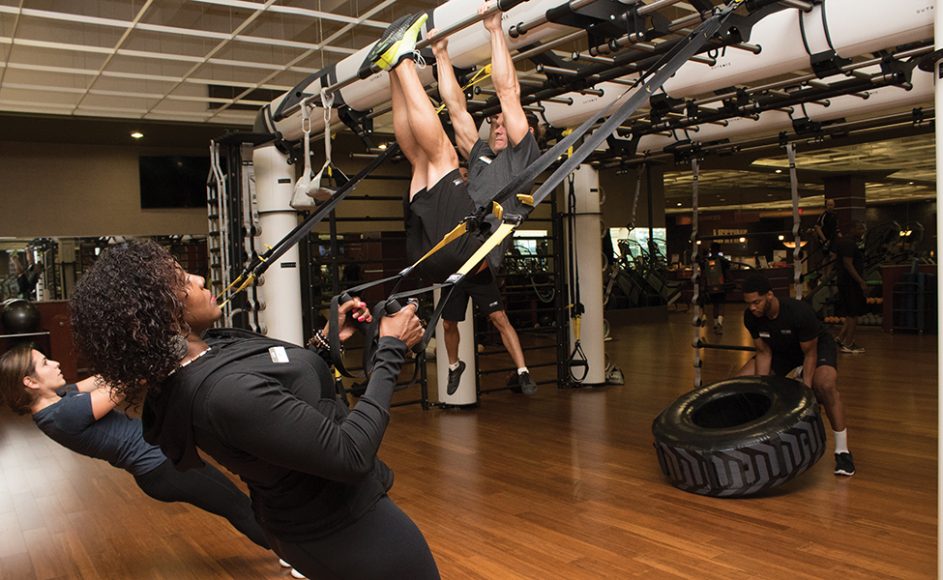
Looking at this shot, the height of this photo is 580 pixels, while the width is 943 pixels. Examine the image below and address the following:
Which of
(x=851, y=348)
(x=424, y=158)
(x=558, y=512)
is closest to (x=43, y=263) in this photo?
(x=558, y=512)

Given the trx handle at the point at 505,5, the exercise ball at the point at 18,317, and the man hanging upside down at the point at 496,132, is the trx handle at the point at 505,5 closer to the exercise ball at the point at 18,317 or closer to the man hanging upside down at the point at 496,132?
the man hanging upside down at the point at 496,132

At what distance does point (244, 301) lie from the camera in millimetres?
5594

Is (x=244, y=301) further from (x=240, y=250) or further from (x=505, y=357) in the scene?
(x=505, y=357)

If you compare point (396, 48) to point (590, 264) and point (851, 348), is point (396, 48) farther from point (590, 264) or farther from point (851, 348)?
point (851, 348)

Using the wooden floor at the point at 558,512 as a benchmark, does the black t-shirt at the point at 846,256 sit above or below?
above

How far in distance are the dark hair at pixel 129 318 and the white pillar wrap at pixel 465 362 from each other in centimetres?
493

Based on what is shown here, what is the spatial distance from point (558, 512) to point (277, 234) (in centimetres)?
274

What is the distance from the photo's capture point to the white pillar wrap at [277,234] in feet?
17.8

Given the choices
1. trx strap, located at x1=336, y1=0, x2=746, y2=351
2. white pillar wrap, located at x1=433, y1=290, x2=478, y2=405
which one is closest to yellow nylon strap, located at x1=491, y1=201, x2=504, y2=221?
trx strap, located at x1=336, y1=0, x2=746, y2=351

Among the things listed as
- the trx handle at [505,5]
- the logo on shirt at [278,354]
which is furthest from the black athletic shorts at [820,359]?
the logo on shirt at [278,354]

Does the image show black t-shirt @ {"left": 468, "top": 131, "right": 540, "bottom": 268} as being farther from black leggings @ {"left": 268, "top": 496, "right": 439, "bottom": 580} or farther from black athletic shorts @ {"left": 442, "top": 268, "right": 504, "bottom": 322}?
black leggings @ {"left": 268, "top": 496, "right": 439, "bottom": 580}

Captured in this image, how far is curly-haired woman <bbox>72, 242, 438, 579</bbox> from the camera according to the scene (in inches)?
53.7

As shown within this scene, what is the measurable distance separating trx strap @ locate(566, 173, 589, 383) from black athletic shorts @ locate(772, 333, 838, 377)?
2400 millimetres

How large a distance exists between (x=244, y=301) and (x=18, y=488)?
179 centimetres
